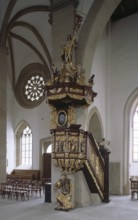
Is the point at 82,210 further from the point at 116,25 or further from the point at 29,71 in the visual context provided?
the point at 29,71

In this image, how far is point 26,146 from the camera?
21312mm

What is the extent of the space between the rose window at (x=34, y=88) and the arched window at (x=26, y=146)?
2.05m

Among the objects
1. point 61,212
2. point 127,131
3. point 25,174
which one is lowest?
point 25,174

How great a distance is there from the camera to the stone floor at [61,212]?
9.07 metres

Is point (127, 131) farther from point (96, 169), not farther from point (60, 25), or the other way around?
point (60, 25)

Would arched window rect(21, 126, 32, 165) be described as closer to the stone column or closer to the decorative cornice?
the stone column

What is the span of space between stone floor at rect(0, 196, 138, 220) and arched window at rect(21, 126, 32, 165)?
9.26 m

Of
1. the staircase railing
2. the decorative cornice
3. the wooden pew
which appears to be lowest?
the wooden pew

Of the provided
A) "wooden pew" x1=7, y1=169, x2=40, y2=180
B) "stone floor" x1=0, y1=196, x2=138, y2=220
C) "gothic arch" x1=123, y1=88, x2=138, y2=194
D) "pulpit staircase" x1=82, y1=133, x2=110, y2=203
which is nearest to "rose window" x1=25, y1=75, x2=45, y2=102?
"wooden pew" x1=7, y1=169, x2=40, y2=180

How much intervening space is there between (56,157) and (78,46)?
13.1ft

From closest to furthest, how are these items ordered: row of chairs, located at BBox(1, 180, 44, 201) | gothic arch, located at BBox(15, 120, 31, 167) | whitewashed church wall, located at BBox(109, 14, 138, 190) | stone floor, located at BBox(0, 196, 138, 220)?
stone floor, located at BBox(0, 196, 138, 220) < row of chairs, located at BBox(1, 180, 44, 201) < whitewashed church wall, located at BBox(109, 14, 138, 190) < gothic arch, located at BBox(15, 120, 31, 167)

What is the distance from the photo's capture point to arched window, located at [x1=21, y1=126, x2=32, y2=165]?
21094 millimetres

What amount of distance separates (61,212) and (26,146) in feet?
38.7

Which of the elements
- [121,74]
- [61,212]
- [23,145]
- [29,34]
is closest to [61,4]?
[121,74]
